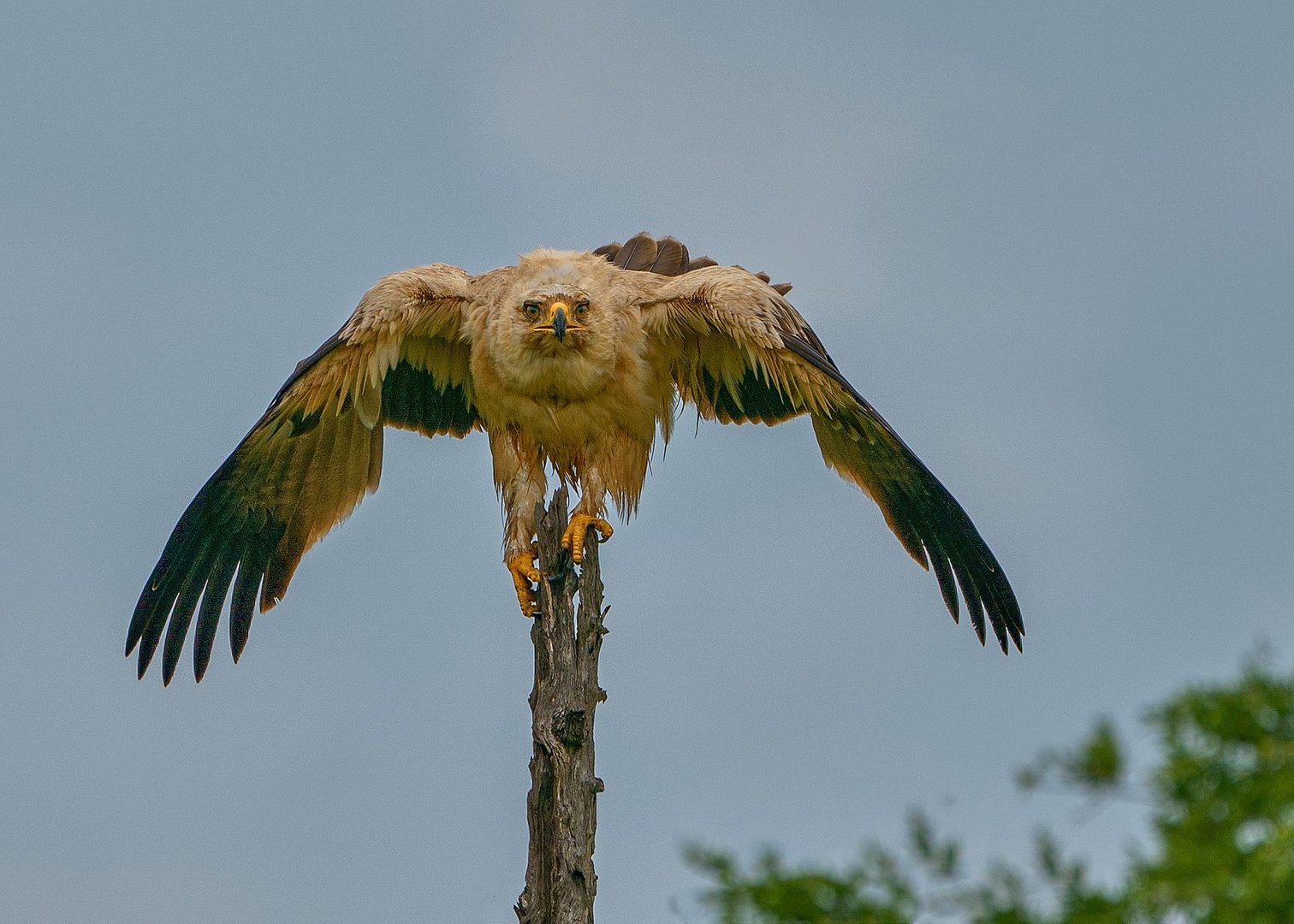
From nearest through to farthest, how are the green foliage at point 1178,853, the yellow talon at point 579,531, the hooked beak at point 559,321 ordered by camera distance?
1. the green foliage at point 1178,853
2. the yellow talon at point 579,531
3. the hooked beak at point 559,321

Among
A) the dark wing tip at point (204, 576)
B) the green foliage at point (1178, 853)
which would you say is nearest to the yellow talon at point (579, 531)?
the dark wing tip at point (204, 576)

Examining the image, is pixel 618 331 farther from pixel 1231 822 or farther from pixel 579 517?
pixel 1231 822

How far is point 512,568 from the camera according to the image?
302 inches

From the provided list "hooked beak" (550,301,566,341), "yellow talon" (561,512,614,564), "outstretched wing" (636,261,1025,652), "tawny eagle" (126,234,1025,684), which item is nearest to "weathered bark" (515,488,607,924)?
"yellow talon" (561,512,614,564)

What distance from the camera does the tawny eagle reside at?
25.3ft

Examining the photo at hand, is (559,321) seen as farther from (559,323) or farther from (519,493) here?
(519,493)

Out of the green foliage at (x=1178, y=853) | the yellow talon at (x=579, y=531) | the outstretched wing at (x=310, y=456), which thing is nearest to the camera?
the green foliage at (x=1178, y=853)

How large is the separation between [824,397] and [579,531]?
53.8 inches

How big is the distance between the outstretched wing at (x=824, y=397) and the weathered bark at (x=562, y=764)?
1591 mm

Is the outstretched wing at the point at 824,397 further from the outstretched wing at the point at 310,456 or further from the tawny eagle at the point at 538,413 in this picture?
the outstretched wing at the point at 310,456

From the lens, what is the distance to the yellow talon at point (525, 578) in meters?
7.51

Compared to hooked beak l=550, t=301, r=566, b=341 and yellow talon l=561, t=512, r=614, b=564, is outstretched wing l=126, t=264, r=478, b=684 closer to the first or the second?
hooked beak l=550, t=301, r=566, b=341

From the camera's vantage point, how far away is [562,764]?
253 inches

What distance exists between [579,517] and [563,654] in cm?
93
